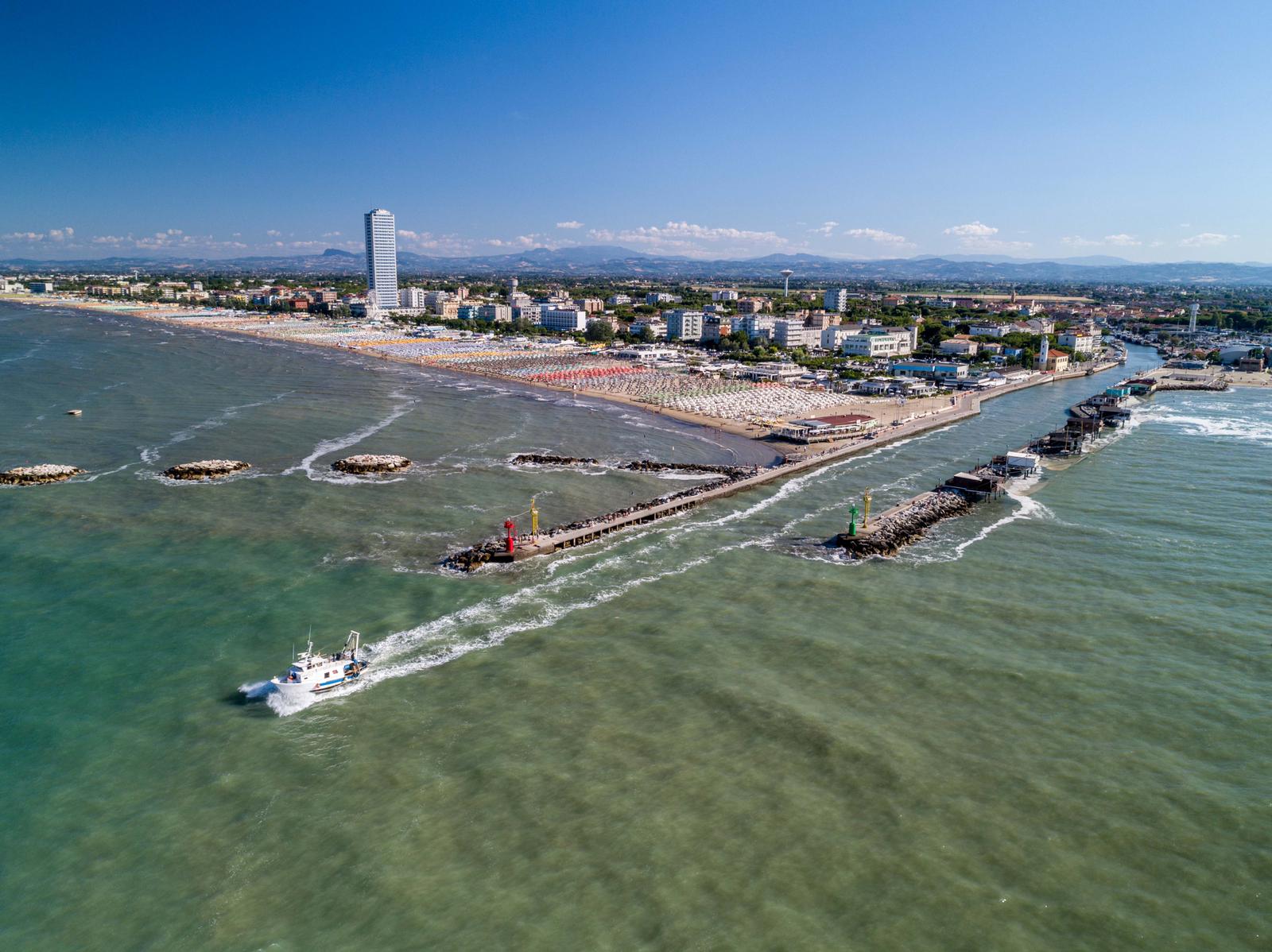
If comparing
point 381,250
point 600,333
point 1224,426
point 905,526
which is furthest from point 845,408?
point 381,250

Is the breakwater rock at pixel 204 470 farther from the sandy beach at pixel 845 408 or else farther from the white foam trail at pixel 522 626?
the sandy beach at pixel 845 408

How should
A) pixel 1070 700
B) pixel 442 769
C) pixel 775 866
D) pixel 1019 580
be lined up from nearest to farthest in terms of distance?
pixel 775 866 < pixel 442 769 < pixel 1070 700 < pixel 1019 580

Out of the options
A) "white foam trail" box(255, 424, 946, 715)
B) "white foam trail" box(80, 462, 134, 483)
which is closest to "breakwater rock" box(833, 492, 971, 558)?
"white foam trail" box(255, 424, 946, 715)

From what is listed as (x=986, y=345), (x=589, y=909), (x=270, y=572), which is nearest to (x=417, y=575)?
(x=270, y=572)

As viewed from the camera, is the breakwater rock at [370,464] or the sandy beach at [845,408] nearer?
the breakwater rock at [370,464]

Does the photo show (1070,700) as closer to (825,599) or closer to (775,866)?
(825,599)

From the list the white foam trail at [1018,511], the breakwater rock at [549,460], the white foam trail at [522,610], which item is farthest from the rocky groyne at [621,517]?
the white foam trail at [1018,511]
